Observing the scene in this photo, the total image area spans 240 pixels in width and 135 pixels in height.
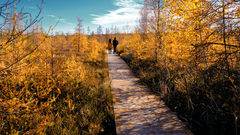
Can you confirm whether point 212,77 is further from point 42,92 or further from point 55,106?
point 42,92

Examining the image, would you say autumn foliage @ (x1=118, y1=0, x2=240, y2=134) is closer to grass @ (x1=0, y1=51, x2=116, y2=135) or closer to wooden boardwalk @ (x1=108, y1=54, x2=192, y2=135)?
wooden boardwalk @ (x1=108, y1=54, x2=192, y2=135)

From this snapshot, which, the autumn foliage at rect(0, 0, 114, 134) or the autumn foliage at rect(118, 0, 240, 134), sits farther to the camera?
the autumn foliage at rect(118, 0, 240, 134)

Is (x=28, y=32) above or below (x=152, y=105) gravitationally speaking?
above

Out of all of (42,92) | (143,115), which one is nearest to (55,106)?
(42,92)

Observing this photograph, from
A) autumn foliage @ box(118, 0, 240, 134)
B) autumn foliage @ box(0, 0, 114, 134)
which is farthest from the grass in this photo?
autumn foliage @ box(118, 0, 240, 134)

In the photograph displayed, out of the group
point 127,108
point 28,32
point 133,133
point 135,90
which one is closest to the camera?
point 28,32

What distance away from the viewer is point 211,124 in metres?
2.69

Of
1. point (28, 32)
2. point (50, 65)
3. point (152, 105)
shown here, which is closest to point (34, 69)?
point (50, 65)

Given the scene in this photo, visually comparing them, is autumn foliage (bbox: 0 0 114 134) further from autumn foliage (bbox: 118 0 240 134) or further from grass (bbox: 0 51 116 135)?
autumn foliage (bbox: 118 0 240 134)

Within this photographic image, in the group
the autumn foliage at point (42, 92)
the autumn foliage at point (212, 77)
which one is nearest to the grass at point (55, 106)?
the autumn foliage at point (42, 92)

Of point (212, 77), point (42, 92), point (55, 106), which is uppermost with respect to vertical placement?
point (212, 77)

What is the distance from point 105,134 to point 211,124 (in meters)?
2.28

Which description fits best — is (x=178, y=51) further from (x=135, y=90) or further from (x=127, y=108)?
(x=127, y=108)

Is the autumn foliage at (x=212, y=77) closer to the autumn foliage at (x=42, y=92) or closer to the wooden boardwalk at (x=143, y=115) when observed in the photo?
the wooden boardwalk at (x=143, y=115)
